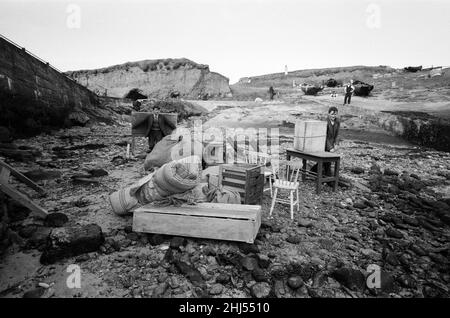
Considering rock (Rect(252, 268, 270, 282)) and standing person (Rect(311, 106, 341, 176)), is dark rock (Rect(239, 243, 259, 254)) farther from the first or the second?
standing person (Rect(311, 106, 341, 176))

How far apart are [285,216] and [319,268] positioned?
4.68 ft

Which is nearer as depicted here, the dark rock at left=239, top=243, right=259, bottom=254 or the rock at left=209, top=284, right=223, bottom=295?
the rock at left=209, top=284, right=223, bottom=295

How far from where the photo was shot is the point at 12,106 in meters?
9.61

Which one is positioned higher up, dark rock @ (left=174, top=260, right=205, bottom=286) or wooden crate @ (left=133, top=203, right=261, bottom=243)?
wooden crate @ (left=133, top=203, right=261, bottom=243)

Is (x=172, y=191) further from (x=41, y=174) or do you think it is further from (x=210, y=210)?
(x=41, y=174)

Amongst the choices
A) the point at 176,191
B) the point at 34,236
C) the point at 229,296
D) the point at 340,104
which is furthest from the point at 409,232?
the point at 340,104

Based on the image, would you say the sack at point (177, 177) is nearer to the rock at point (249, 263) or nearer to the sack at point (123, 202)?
the sack at point (123, 202)

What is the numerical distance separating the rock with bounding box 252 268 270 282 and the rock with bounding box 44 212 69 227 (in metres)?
2.67

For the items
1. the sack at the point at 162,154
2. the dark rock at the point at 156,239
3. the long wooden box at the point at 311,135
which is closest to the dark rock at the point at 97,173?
the sack at the point at 162,154

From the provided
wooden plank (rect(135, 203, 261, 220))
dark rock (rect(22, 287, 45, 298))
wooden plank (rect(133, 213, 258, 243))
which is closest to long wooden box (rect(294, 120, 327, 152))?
wooden plank (rect(135, 203, 261, 220))

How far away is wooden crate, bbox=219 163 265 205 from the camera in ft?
14.1

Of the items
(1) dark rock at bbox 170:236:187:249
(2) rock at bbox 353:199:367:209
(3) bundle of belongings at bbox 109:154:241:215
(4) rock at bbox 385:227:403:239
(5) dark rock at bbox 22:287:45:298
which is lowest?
(4) rock at bbox 385:227:403:239

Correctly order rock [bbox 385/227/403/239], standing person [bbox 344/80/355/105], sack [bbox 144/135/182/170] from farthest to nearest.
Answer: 1. standing person [bbox 344/80/355/105]
2. sack [bbox 144/135/182/170]
3. rock [bbox 385/227/403/239]
